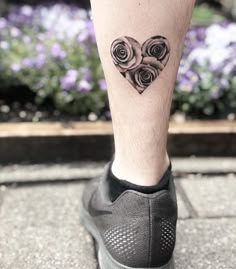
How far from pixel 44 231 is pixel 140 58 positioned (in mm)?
655

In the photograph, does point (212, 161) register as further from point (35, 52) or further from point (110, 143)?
point (35, 52)

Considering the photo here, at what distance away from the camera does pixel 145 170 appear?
124cm

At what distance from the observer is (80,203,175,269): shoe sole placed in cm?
128

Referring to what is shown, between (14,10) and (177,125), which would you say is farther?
(14,10)

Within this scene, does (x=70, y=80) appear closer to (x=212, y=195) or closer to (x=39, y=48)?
(x=39, y=48)

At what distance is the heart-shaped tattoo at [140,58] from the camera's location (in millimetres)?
Answer: 1156

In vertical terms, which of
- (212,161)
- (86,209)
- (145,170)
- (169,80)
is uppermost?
(169,80)

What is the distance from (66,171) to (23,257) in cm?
55

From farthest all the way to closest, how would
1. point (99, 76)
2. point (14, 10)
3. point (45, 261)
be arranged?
point (14, 10) < point (99, 76) < point (45, 261)

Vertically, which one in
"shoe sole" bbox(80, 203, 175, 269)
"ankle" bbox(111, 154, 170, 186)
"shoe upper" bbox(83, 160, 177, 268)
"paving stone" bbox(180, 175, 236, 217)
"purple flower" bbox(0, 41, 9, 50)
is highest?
"ankle" bbox(111, 154, 170, 186)

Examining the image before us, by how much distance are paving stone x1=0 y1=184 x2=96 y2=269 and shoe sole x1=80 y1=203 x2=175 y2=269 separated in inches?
1.6

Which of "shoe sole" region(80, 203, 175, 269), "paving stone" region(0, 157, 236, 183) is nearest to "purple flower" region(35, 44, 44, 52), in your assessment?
"paving stone" region(0, 157, 236, 183)

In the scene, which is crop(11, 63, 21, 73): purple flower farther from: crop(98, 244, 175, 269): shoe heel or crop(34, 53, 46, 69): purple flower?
crop(98, 244, 175, 269): shoe heel

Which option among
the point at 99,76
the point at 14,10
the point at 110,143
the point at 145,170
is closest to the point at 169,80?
the point at 145,170
